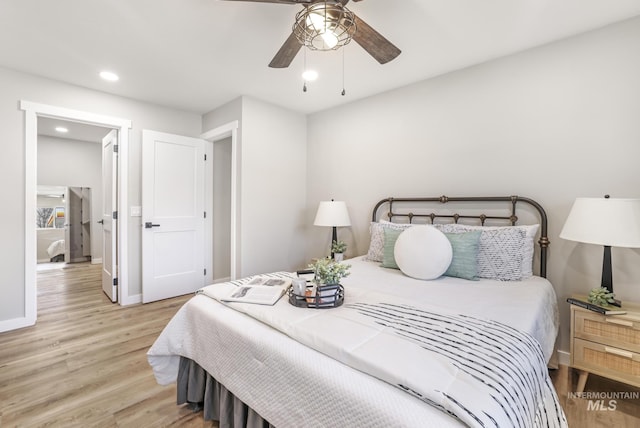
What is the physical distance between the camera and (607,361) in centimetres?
179

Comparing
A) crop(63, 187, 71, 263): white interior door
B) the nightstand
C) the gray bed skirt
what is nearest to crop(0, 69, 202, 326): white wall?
the gray bed skirt

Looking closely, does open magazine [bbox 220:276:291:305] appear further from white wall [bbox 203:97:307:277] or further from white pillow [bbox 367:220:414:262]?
white wall [bbox 203:97:307:277]

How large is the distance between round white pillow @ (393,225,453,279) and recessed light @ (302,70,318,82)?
179 cm

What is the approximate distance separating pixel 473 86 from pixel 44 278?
22.3 feet

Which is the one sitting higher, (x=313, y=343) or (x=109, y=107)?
(x=109, y=107)

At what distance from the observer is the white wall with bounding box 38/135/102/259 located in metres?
5.62

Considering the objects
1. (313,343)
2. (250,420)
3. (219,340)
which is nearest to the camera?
(313,343)

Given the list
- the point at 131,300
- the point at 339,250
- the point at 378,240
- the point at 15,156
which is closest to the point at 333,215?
the point at 339,250

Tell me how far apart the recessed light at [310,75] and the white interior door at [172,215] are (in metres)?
1.91

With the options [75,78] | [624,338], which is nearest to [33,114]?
[75,78]

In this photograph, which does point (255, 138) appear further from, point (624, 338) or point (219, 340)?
point (624, 338)

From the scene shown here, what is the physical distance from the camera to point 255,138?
356 cm

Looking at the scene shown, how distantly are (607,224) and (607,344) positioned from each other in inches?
29.1

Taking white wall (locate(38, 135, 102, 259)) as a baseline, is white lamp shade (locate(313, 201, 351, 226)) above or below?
below
